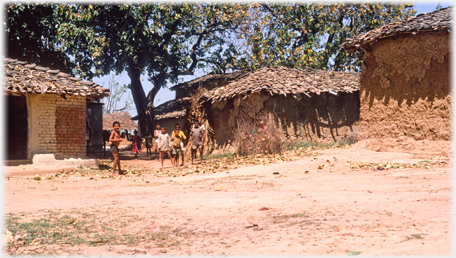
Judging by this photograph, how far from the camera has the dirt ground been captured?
4348 mm

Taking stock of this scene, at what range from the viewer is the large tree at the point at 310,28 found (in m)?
24.8

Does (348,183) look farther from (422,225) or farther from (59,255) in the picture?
(59,255)

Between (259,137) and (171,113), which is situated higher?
(171,113)

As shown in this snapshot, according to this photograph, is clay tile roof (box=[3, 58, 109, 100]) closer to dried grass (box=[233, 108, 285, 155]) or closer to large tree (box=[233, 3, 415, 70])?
dried grass (box=[233, 108, 285, 155])

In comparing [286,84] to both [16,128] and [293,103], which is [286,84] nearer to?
[293,103]

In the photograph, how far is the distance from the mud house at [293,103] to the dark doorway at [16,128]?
23.2 feet

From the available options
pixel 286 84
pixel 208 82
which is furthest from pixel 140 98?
pixel 286 84

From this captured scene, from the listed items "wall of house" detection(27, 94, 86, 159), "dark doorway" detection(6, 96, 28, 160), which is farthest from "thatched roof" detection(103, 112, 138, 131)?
"wall of house" detection(27, 94, 86, 159)

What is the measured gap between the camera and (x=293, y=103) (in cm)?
1722

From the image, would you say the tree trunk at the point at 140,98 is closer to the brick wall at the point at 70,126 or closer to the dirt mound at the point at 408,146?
the brick wall at the point at 70,126

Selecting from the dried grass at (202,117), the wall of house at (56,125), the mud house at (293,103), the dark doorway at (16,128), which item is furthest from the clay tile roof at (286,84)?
the dark doorway at (16,128)

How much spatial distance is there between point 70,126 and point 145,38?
9.05m

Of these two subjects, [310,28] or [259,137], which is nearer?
[259,137]

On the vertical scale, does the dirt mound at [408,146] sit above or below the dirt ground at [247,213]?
above
